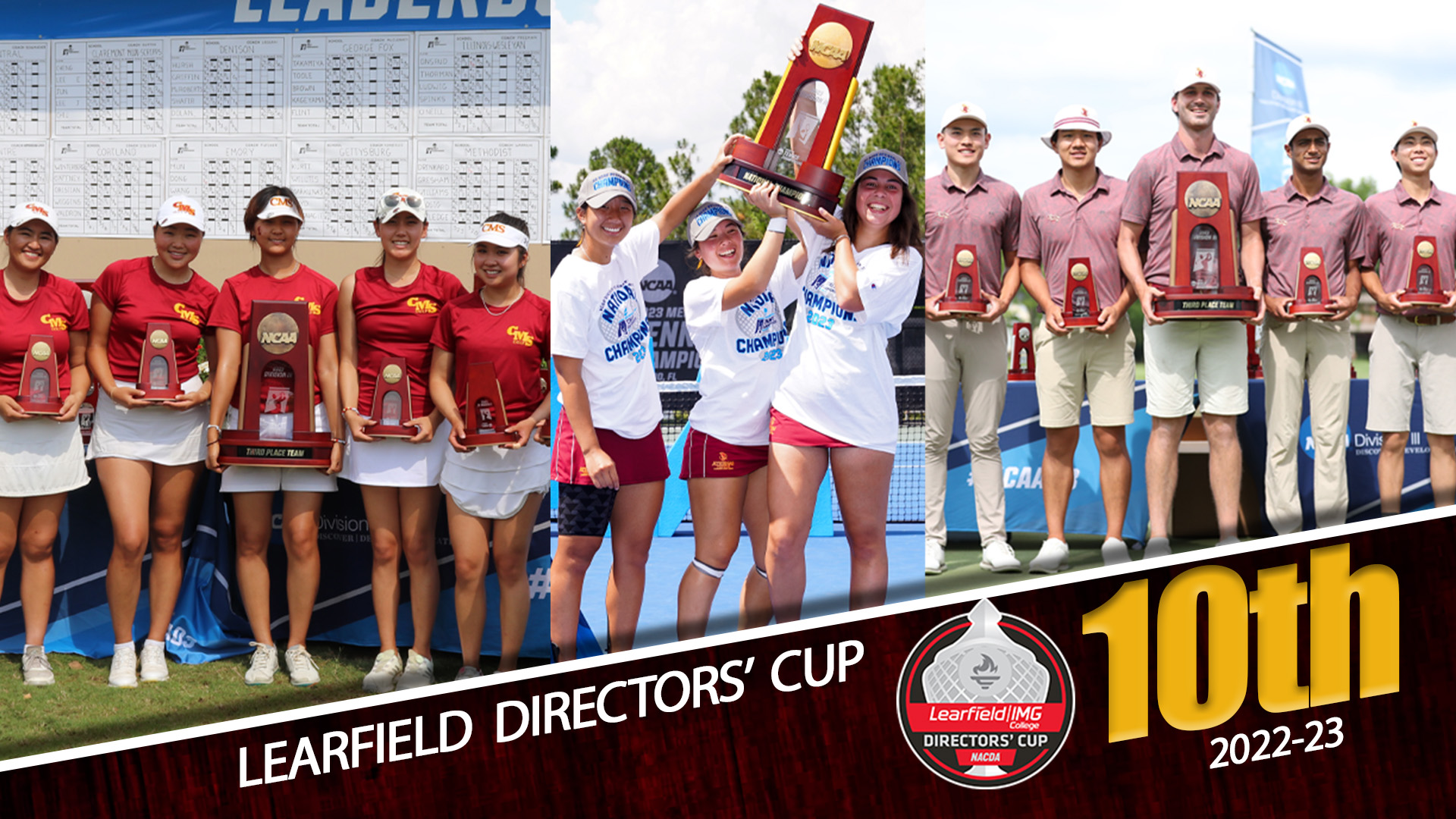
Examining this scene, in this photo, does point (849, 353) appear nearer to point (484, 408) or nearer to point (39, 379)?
point (484, 408)

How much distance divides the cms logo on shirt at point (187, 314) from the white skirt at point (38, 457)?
1.58ft

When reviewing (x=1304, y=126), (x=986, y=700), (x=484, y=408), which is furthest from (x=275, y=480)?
(x=1304, y=126)

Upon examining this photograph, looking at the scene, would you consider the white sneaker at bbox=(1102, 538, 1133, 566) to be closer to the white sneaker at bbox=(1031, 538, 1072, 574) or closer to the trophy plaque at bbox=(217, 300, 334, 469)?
the white sneaker at bbox=(1031, 538, 1072, 574)

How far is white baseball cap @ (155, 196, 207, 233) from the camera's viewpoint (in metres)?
3.52

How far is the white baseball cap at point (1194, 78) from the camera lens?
3592 millimetres

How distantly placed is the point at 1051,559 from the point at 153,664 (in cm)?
272

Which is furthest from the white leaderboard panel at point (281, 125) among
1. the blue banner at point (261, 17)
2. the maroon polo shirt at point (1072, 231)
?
the maroon polo shirt at point (1072, 231)

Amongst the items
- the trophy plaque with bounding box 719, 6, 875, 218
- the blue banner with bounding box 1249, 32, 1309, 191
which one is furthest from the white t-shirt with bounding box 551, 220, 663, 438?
the blue banner with bounding box 1249, 32, 1309, 191

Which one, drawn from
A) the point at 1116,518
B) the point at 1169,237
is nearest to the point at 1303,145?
the point at 1169,237

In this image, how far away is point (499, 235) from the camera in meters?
3.31

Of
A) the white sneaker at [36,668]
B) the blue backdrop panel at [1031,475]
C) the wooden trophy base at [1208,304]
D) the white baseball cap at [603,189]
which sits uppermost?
the white baseball cap at [603,189]

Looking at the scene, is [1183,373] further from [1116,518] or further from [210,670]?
[210,670]

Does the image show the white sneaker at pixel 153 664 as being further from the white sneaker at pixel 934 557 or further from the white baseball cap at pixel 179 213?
the white sneaker at pixel 934 557

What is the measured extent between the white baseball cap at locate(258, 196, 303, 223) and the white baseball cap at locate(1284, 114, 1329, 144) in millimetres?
3193
